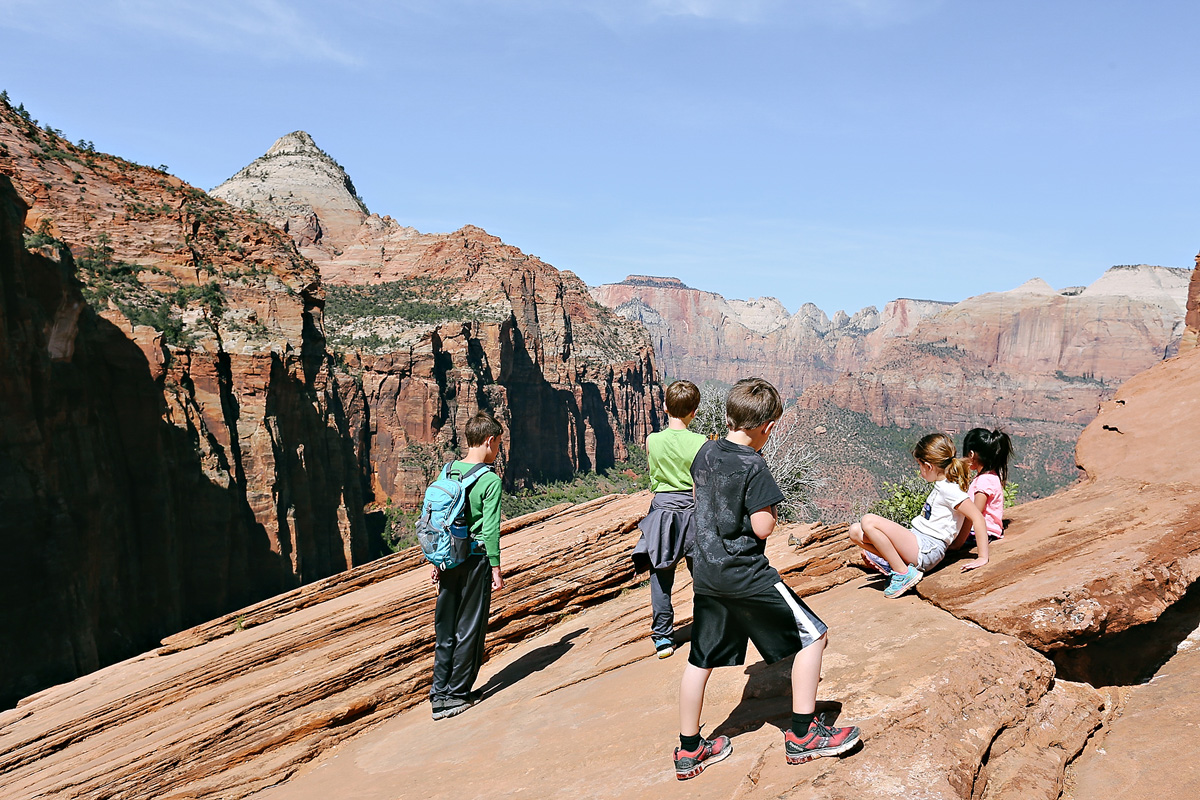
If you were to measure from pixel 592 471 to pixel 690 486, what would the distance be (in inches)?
4055

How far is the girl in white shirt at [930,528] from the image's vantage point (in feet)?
18.1

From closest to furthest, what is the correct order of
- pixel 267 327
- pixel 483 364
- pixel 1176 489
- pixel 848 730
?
pixel 848 730, pixel 1176 489, pixel 267 327, pixel 483 364

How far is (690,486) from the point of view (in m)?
5.81

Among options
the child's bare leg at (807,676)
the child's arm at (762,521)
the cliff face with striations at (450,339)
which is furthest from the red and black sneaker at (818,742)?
the cliff face with striations at (450,339)

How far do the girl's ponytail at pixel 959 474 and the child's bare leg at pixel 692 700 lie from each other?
9.71 feet

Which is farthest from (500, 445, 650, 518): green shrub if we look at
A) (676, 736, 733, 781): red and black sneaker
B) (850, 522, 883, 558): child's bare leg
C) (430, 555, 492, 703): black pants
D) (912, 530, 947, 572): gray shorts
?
(676, 736, 733, 781): red and black sneaker

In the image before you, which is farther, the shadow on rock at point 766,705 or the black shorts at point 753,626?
the shadow on rock at point 766,705

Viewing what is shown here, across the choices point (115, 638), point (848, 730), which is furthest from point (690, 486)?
point (115, 638)

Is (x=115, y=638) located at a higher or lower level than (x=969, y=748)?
lower

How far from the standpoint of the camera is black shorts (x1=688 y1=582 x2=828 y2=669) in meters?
3.71

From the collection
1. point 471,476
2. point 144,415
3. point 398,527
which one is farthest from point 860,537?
point 398,527

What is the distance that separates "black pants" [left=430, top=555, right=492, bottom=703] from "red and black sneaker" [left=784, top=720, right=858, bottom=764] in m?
3.18

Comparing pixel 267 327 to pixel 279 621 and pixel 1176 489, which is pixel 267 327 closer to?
pixel 279 621

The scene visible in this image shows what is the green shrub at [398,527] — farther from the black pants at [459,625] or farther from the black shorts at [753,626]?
the black shorts at [753,626]
